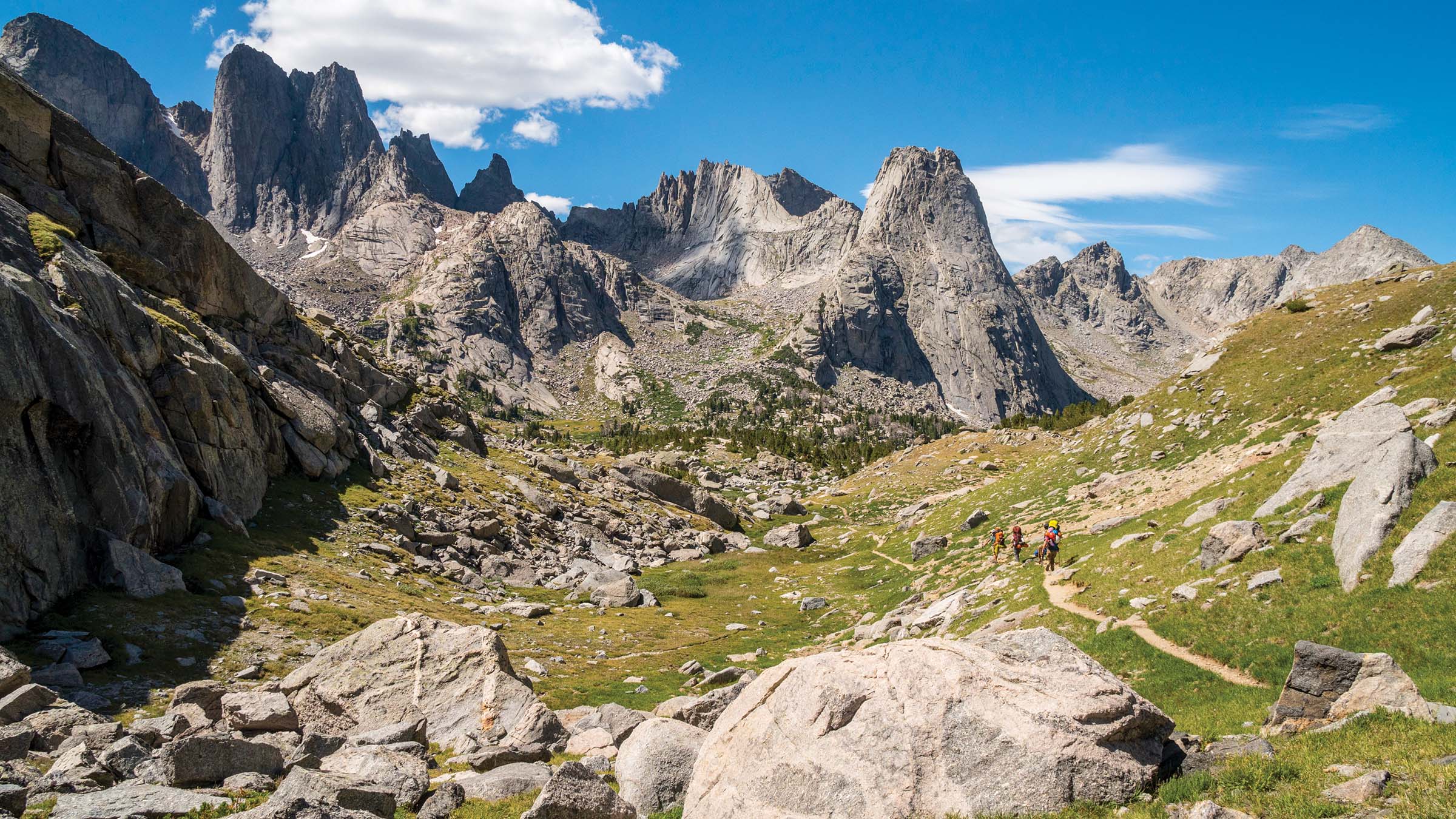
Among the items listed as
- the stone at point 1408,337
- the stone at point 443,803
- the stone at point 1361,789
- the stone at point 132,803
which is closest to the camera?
the stone at point 1361,789

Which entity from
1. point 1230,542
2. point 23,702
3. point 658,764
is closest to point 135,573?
point 23,702

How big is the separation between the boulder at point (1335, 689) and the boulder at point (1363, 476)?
29.7 feet

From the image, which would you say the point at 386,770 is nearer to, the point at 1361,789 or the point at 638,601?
the point at 1361,789

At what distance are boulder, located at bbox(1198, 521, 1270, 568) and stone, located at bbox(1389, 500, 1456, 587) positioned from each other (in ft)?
16.2

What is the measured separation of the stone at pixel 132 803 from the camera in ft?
41.8

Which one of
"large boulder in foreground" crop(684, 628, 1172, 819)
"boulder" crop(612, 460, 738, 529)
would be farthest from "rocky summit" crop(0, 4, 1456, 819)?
"boulder" crop(612, 460, 738, 529)

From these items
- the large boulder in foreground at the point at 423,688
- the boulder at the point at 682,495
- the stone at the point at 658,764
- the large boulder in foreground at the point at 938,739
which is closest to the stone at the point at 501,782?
the stone at the point at 658,764

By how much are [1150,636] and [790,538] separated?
59584 mm

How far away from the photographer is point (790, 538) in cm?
8331

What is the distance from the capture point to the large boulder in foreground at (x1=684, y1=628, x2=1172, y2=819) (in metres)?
11.7

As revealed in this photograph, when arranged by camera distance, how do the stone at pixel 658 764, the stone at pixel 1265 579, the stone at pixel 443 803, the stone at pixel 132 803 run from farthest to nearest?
the stone at pixel 1265 579, the stone at pixel 658 764, the stone at pixel 443 803, the stone at pixel 132 803

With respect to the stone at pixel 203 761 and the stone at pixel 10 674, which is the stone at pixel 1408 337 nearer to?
the stone at pixel 203 761

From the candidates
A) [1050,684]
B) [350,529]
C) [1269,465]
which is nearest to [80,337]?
[350,529]

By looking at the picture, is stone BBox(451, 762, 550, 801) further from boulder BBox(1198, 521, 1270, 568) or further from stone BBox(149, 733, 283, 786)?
boulder BBox(1198, 521, 1270, 568)
